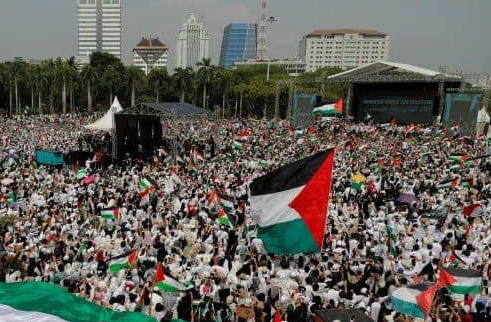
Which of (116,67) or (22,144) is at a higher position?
(116,67)

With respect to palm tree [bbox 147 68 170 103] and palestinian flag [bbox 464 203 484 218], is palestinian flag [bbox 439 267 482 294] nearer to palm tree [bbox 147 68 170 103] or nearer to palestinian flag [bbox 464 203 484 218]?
palestinian flag [bbox 464 203 484 218]

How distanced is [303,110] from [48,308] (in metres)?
27.5

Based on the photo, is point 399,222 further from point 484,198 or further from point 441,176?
point 441,176

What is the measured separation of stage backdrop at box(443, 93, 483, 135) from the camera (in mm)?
26656

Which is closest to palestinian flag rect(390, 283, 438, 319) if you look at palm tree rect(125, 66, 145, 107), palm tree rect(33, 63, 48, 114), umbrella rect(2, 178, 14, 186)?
umbrella rect(2, 178, 14, 186)

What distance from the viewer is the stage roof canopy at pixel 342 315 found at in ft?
18.6

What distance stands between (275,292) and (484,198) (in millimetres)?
8697

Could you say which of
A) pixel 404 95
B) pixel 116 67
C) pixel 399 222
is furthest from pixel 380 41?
pixel 399 222

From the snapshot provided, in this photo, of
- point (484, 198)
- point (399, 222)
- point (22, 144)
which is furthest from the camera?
point (22, 144)

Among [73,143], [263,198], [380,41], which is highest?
[380,41]

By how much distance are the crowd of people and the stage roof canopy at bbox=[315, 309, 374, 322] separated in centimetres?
120

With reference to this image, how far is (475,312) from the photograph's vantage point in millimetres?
7227

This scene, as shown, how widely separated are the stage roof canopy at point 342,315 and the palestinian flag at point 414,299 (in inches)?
42.3

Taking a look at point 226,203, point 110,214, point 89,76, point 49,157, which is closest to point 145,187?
point 110,214
